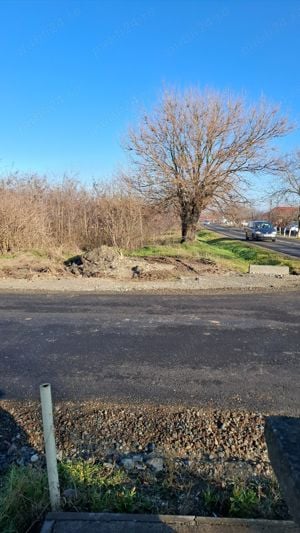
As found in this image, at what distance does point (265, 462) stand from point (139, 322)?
419cm

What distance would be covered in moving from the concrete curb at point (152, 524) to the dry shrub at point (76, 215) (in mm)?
15718

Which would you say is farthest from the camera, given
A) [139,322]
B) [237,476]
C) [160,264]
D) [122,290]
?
[160,264]

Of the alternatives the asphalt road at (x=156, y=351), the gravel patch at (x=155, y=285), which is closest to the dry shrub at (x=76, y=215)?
the gravel patch at (x=155, y=285)

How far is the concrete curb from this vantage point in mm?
2197

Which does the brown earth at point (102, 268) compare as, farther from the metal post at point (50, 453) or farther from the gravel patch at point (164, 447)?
the metal post at point (50, 453)

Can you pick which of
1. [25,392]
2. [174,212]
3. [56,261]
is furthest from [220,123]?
[25,392]

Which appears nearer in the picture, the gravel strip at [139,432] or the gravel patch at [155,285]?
the gravel strip at [139,432]

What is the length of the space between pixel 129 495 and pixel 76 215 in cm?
1735

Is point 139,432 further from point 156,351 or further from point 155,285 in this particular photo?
point 155,285

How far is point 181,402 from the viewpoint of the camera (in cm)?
387

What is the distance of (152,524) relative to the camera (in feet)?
7.37

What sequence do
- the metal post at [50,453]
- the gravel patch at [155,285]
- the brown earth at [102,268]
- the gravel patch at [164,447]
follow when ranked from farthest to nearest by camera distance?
the brown earth at [102,268], the gravel patch at [155,285], the gravel patch at [164,447], the metal post at [50,453]

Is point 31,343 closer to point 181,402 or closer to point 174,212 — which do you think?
point 181,402

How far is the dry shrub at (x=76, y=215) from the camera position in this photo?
1742 centimetres
